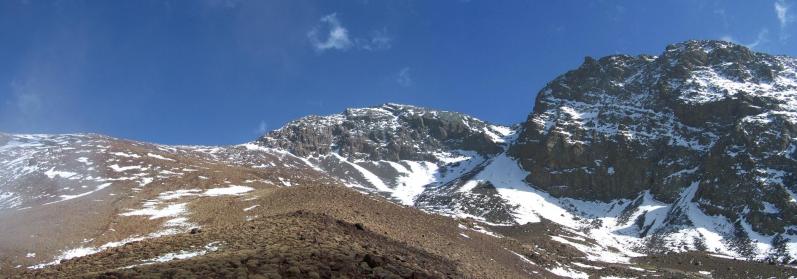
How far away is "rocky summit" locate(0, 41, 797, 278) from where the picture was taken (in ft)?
73.9

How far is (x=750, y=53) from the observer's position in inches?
6142

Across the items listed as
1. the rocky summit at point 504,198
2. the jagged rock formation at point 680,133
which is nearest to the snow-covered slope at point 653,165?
the jagged rock formation at point 680,133

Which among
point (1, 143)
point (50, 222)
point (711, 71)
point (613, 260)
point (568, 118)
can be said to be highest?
point (711, 71)

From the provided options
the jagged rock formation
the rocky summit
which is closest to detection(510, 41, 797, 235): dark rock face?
the jagged rock formation

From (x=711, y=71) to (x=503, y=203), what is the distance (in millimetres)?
76588

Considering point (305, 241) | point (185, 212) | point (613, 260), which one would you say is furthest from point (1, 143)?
point (305, 241)

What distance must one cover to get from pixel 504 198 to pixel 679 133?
45.7 meters

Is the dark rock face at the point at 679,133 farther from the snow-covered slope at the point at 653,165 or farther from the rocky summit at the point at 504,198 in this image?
the rocky summit at the point at 504,198

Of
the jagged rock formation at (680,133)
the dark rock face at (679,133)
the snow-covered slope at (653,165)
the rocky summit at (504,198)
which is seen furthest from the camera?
the dark rock face at (679,133)

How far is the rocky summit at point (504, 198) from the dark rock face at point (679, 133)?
46 cm

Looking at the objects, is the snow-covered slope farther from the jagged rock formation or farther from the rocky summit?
the rocky summit

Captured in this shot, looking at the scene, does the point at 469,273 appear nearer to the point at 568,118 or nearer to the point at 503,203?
the point at 503,203

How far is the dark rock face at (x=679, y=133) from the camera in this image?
10481 centimetres

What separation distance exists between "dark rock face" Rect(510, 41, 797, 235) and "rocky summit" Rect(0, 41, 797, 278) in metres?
0.46
